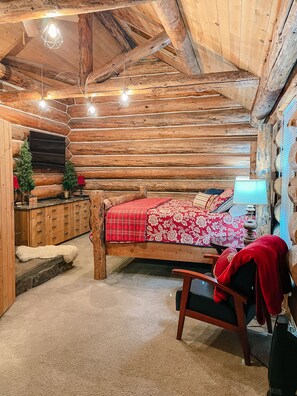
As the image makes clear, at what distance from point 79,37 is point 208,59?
233 centimetres

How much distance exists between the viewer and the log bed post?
3.82 meters

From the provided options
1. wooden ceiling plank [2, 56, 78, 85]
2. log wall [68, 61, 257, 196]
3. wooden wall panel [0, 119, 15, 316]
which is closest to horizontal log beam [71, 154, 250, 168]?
log wall [68, 61, 257, 196]

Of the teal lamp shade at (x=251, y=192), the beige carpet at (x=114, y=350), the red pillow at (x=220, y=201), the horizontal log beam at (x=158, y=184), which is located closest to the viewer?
the beige carpet at (x=114, y=350)

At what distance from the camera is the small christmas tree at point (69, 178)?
6.62m

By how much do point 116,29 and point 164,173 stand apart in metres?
3.01

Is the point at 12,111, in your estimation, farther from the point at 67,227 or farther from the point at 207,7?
the point at 207,7

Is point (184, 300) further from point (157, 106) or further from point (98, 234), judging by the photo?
point (157, 106)

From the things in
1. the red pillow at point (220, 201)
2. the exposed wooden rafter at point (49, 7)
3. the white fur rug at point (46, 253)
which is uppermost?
the exposed wooden rafter at point (49, 7)

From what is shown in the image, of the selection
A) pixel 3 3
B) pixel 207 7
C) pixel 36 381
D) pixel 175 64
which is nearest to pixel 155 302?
pixel 36 381

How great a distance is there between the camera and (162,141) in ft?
21.5

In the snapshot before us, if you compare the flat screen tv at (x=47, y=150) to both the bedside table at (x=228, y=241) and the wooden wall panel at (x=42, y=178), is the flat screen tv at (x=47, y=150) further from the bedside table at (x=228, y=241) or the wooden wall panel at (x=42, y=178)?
the bedside table at (x=228, y=241)

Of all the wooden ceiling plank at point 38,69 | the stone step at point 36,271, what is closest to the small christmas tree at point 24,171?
the wooden ceiling plank at point 38,69

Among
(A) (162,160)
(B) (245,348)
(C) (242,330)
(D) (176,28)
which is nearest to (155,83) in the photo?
(D) (176,28)

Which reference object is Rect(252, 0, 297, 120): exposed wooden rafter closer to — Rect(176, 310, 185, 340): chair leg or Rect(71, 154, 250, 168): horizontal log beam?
Rect(176, 310, 185, 340): chair leg
